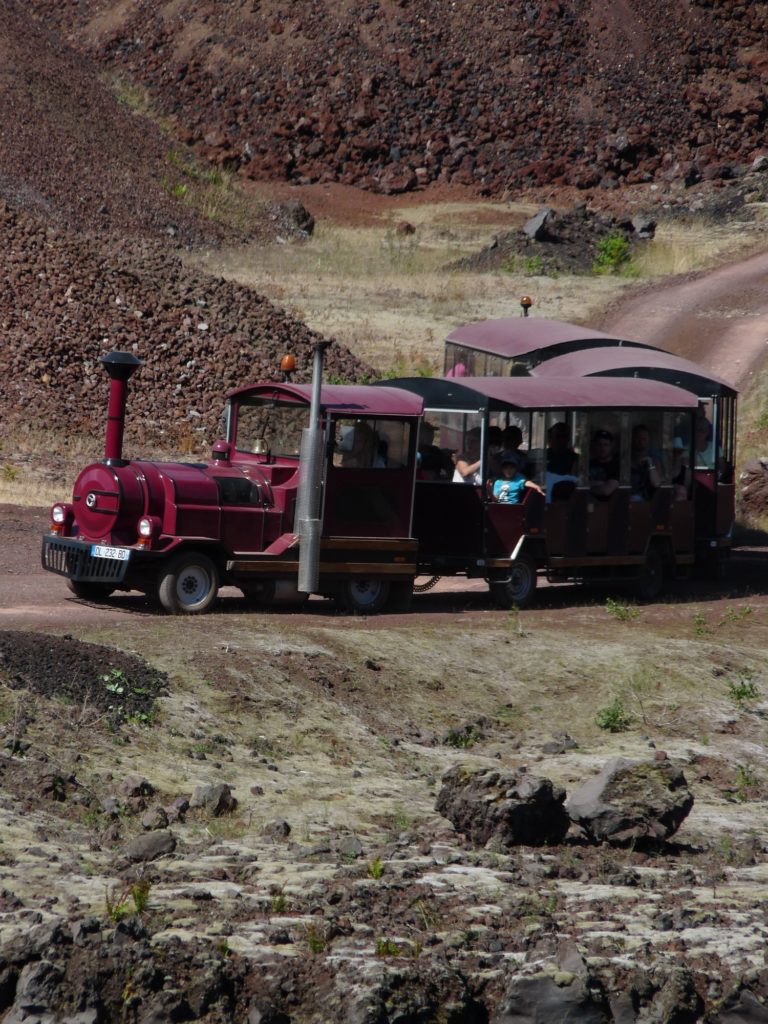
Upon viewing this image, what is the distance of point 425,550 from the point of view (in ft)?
55.0

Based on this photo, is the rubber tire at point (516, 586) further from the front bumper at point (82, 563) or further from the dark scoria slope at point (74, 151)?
the dark scoria slope at point (74, 151)

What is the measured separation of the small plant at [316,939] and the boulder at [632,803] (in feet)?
7.86

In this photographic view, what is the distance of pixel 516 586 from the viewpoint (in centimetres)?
1734

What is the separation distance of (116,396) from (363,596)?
3.38 metres

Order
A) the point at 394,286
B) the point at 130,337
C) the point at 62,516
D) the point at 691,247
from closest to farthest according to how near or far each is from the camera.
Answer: the point at 62,516, the point at 130,337, the point at 394,286, the point at 691,247

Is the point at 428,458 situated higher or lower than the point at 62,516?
higher

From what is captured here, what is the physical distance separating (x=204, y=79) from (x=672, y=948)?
197ft

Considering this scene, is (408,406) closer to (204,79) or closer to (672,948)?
(672,948)

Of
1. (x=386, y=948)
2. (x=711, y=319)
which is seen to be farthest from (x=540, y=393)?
(x=711, y=319)

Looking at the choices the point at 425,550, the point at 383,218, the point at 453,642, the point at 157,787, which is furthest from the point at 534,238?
A: the point at 157,787

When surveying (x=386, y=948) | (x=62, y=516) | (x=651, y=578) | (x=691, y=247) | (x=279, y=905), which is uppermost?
(x=691, y=247)

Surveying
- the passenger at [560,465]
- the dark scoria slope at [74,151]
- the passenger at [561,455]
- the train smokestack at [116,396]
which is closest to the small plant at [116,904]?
the train smokestack at [116,396]

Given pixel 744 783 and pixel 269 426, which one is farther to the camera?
pixel 269 426

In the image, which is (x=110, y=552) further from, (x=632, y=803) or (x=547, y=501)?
(x=632, y=803)
